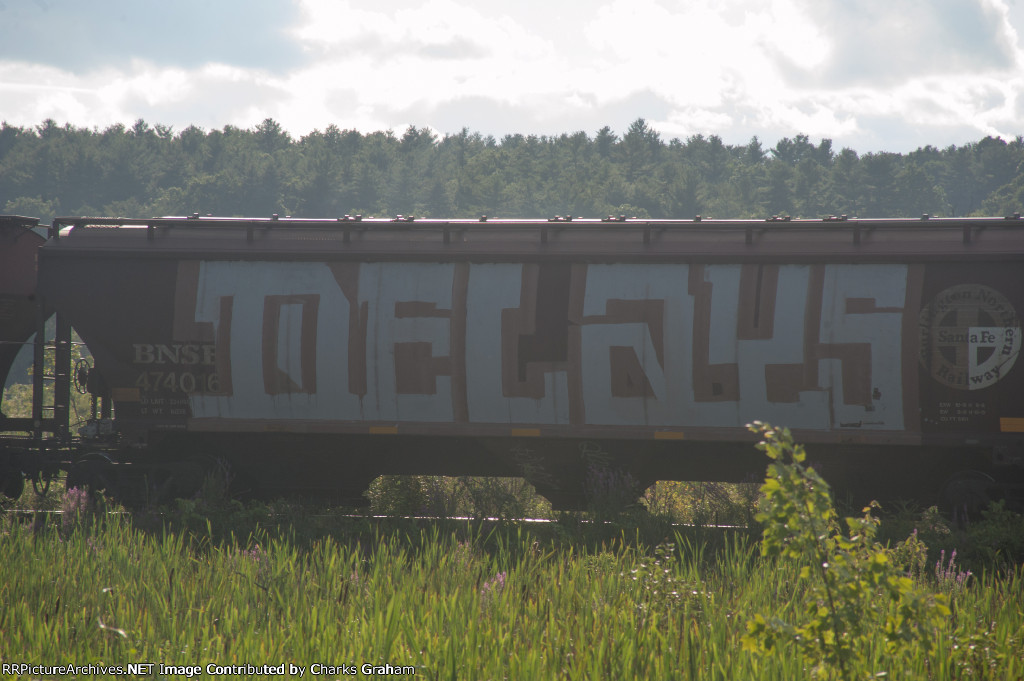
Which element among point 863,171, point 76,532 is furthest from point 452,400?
point 863,171

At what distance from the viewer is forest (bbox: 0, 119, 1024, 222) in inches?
3799

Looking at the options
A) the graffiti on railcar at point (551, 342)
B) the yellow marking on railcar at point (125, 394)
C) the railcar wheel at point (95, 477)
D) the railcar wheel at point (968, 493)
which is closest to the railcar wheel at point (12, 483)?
the railcar wheel at point (95, 477)

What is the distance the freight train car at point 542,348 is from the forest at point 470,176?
66962 mm

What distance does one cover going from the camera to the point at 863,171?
325 feet

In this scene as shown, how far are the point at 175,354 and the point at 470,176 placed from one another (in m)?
92.7

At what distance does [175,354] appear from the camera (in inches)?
440

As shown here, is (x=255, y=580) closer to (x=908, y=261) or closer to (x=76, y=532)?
(x=76, y=532)

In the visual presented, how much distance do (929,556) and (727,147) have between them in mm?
139723

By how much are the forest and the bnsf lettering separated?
6777 cm

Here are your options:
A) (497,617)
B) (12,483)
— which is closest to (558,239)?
(497,617)

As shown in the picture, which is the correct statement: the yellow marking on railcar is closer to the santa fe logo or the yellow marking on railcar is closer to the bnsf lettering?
the bnsf lettering

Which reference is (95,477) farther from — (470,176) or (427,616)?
(470,176)

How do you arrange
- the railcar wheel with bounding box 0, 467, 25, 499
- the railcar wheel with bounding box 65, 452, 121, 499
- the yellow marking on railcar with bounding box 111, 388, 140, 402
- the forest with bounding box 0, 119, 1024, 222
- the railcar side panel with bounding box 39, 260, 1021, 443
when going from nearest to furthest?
the railcar side panel with bounding box 39, 260, 1021, 443 < the yellow marking on railcar with bounding box 111, 388, 140, 402 < the railcar wheel with bounding box 65, 452, 121, 499 < the railcar wheel with bounding box 0, 467, 25, 499 < the forest with bounding box 0, 119, 1024, 222

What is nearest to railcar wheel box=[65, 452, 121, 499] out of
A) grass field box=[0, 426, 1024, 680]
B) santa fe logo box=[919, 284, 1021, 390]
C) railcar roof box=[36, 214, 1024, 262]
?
railcar roof box=[36, 214, 1024, 262]
